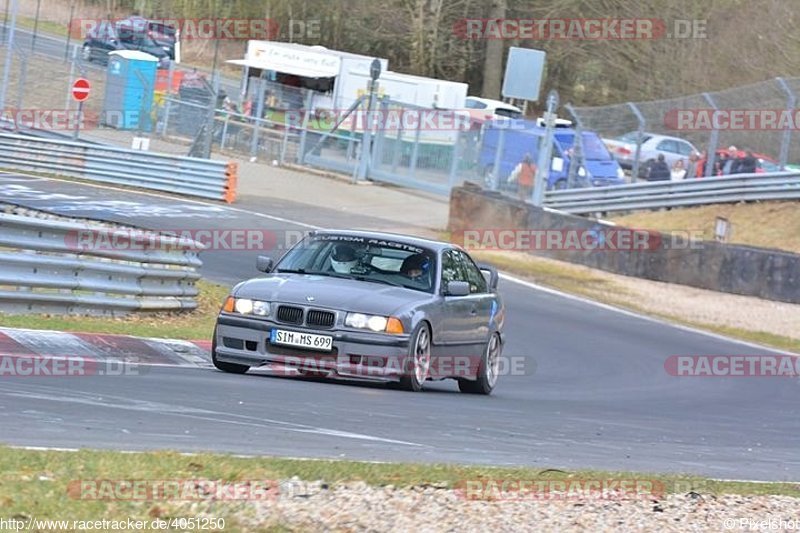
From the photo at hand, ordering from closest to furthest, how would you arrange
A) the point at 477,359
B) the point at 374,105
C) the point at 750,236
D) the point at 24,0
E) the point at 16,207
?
the point at 477,359 → the point at 16,207 → the point at 750,236 → the point at 374,105 → the point at 24,0

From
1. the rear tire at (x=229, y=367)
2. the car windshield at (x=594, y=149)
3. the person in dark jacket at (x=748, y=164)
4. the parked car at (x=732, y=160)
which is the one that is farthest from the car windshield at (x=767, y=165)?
the rear tire at (x=229, y=367)

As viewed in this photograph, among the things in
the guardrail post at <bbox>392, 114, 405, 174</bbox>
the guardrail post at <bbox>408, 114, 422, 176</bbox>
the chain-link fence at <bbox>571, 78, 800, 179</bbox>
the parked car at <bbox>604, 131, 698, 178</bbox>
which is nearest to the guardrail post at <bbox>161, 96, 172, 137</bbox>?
the guardrail post at <bbox>392, 114, 405, 174</bbox>

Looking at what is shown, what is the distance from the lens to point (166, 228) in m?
25.3

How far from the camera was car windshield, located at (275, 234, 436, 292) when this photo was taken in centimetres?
1237

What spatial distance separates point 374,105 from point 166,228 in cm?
1521

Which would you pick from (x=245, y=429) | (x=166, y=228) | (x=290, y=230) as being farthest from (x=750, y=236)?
(x=245, y=429)

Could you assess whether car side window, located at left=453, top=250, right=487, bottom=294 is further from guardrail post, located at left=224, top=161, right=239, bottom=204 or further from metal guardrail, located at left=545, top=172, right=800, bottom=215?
guardrail post, located at left=224, top=161, right=239, bottom=204

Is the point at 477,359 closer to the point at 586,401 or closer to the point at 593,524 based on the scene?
the point at 586,401

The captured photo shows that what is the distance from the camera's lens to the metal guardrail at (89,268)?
43.9 feet

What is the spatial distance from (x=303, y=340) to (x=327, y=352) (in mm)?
214

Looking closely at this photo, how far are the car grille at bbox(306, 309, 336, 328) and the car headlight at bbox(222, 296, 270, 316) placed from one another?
1.19 feet

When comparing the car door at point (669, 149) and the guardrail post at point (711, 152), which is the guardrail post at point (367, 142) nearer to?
the car door at point (669, 149)

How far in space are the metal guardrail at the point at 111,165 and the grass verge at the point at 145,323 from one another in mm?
15539

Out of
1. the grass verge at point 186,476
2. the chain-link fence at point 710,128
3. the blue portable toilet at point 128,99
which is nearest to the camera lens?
the grass verge at point 186,476
